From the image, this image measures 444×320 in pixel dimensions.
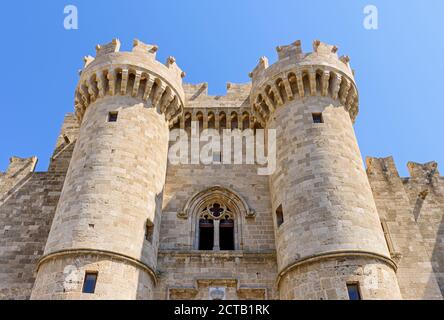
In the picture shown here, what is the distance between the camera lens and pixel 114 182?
35.7ft

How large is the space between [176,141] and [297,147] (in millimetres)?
4515

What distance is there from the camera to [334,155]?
1149 centimetres

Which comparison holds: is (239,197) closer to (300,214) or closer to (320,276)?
(300,214)

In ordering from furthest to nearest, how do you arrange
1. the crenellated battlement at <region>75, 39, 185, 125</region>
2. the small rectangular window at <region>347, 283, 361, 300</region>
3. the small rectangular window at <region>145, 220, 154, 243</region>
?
the crenellated battlement at <region>75, 39, 185, 125</region> < the small rectangular window at <region>145, 220, 154, 243</region> < the small rectangular window at <region>347, 283, 361, 300</region>

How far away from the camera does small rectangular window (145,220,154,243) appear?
11.1 metres

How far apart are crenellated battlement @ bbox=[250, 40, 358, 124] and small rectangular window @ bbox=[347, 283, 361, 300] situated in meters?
6.39

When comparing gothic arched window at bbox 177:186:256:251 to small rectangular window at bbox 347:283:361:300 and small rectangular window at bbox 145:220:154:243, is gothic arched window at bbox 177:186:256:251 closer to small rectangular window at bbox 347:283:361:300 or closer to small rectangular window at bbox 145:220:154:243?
small rectangular window at bbox 145:220:154:243

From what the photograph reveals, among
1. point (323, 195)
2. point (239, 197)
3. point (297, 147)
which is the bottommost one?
point (323, 195)

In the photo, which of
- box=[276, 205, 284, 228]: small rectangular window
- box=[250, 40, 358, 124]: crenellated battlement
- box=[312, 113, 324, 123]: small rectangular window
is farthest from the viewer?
box=[250, 40, 358, 124]: crenellated battlement

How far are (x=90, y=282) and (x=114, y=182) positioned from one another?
109 inches

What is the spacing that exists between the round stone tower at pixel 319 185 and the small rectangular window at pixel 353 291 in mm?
22

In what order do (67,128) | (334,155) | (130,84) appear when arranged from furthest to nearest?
(67,128) < (130,84) < (334,155)

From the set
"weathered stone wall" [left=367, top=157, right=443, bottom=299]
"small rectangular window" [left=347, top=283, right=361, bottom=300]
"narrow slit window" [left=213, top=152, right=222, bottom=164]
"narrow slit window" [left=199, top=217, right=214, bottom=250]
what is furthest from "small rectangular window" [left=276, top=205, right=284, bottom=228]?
"weathered stone wall" [left=367, top=157, right=443, bottom=299]
